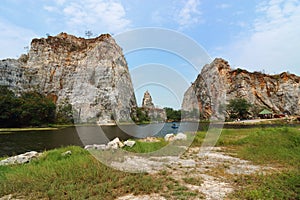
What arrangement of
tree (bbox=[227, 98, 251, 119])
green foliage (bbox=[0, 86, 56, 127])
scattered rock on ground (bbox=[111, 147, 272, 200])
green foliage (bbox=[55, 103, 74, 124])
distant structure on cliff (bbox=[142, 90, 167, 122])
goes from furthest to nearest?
tree (bbox=[227, 98, 251, 119]) → distant structure on cliff (bbox=[142, 90, 167, 122]) → green foliage (bbox=[55, 103, 74, 124]) → green foliage (bbox=[0, 86, 56, 127]) → scattered rock on ground (bbox=[111, 147, 272, 200])

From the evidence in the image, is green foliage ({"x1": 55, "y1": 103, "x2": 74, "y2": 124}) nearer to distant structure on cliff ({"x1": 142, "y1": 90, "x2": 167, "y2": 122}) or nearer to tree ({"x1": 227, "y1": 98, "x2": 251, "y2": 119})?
distant structure on cliff ({"x1": 142, "y1": 90, "x2": 167, "y2": 122})

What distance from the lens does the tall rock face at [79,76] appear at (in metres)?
65.2

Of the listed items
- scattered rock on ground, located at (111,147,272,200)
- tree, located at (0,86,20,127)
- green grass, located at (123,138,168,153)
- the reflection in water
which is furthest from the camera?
tree, located at (0,86,20,127)

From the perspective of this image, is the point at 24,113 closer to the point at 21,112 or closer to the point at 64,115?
the point at 21,112

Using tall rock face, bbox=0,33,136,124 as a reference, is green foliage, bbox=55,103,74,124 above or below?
below

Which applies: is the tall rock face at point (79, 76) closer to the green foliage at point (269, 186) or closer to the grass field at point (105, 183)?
the grass field at point (105, 183)

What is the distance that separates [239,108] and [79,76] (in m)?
53.2

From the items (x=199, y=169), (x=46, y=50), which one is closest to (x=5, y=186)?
(x=199, y=169)

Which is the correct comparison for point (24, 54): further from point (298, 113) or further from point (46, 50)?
point (298, 113)

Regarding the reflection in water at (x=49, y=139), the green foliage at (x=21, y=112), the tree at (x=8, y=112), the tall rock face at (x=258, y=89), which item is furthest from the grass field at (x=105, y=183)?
the tall rock face at (x=258, y=89)

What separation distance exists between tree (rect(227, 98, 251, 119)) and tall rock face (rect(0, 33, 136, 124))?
32331 mm

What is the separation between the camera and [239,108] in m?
67.7

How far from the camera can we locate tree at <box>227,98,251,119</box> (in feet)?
221

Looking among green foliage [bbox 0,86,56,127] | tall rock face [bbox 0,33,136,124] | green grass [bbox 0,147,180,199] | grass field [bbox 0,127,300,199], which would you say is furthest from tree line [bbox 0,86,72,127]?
green grass [bbox 0,147,180,199]
